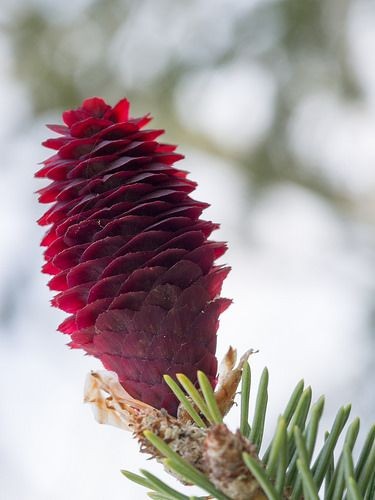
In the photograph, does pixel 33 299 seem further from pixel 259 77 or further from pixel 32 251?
pixel 259 77

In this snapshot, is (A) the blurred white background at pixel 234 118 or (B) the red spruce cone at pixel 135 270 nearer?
(B) the red spruce cone at pixel 135 270

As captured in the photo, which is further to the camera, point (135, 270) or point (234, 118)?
point (234, 118)

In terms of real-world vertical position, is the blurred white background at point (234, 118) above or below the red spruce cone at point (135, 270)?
above

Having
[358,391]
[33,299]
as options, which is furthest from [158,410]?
[33,299]

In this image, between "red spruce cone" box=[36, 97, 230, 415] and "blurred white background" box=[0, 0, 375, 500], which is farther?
"blurred white background" box=[0, 0, 375, 500]

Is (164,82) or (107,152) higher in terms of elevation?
(164,82)

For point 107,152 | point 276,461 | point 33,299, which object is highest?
point 33,299

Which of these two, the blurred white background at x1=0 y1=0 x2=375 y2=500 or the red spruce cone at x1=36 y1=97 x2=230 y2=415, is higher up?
the blurred white background at x1=0 y1=0 x2=375 y2=500

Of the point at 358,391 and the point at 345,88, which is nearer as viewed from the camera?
the point at 358,391
